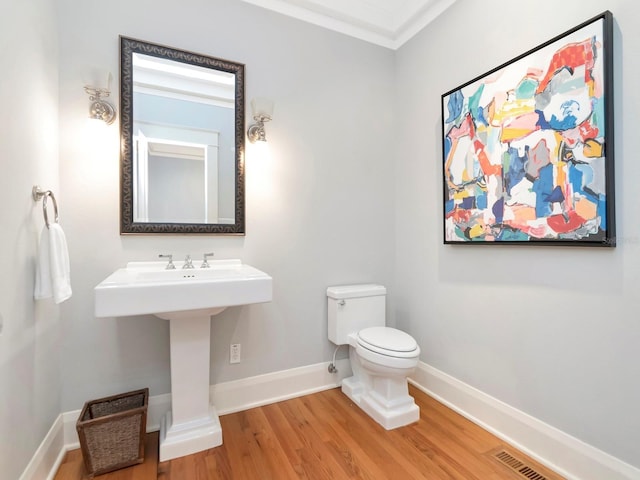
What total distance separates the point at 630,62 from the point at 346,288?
69.5 inches

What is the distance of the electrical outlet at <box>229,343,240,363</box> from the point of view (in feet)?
6.42

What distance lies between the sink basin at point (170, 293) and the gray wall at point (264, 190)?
36 cm

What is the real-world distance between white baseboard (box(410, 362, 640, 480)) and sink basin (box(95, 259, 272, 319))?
4.49 feet

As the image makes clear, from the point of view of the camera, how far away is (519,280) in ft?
5.37

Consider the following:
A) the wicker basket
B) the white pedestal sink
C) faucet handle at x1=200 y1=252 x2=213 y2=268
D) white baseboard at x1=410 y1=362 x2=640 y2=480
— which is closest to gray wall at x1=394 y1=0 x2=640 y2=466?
white baseboard at x1=410 y1=362 x2=640 y2=480

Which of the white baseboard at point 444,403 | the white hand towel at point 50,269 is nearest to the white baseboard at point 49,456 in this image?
the white baseboard at point 444,403

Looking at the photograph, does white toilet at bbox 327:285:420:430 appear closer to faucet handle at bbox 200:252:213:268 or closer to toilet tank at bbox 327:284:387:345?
toilet tank at bbox 327:284:387:345

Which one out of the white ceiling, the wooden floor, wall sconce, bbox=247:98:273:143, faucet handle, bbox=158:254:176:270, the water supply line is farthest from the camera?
the water supply line

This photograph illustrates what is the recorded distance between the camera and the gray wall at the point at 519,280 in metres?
1.25

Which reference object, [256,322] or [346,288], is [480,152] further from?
[256,322]

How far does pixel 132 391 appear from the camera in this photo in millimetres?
1697

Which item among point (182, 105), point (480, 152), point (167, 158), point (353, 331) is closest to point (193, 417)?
point (353, 331)

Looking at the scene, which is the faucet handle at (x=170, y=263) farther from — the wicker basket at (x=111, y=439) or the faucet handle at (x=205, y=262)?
the wicker basket at (x=111, y=439)

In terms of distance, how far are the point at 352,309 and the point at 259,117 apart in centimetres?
138
